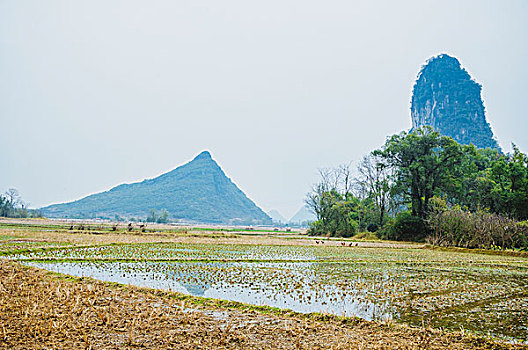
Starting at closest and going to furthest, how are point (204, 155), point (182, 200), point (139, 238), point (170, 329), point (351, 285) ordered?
point (170, 329), point (351, 285), point (139, 238), point (182, 200), point (204, 155)

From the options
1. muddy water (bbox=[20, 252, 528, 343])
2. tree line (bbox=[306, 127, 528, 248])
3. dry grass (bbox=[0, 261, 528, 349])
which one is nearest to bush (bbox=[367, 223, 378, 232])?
tree line (bbox=[306, 127, 528, 248])

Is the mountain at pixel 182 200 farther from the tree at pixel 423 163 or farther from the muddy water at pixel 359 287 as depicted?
the muddy water at pixel 359 287

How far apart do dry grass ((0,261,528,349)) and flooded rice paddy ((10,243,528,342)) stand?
106 cm

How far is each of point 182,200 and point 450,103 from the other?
10575 centimetres

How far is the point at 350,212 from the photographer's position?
1909 inches

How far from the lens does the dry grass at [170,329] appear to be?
5.26 m

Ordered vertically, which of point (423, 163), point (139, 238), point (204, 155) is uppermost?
point (204, 155)

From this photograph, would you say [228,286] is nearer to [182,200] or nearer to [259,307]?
[259,307]

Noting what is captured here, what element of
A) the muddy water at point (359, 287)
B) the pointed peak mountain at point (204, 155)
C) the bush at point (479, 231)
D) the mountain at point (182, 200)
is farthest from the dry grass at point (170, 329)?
the pointed peak mountain at point (204, 155)

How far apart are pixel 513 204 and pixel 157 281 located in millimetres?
34003

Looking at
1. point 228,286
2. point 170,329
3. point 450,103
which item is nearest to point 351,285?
point 228,286

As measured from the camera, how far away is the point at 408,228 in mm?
38375

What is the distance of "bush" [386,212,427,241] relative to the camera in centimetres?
3778

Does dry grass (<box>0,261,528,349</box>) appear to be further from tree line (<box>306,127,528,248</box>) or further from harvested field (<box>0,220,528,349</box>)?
tree line (<box>306,127,528,248</box>)
